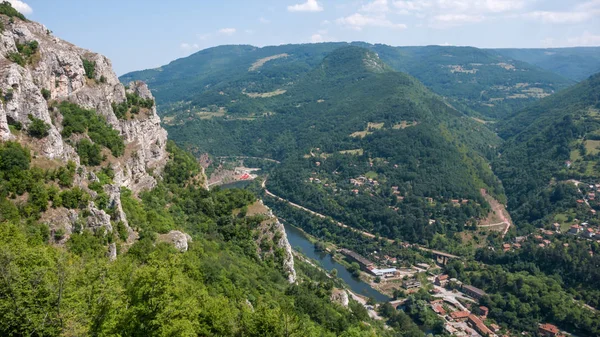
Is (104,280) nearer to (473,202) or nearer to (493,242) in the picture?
(493,242)

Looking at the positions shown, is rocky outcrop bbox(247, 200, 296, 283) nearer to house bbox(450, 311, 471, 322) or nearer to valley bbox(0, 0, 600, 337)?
valley bbox(0, 0, 600, 337)

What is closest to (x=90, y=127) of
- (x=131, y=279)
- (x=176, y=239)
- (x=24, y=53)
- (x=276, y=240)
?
(x=24, y=53)

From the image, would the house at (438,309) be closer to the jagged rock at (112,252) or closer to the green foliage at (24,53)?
the jagged rock at (112,252)

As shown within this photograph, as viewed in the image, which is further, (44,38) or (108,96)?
(108,96)

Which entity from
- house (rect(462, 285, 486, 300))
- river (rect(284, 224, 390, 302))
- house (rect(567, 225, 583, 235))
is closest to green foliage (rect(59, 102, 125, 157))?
river (rect(284, 224, 390, 302))

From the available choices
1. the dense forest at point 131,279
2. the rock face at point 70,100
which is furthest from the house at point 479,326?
the rock face at point 70,100

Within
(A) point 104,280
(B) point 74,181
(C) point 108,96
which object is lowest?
(A) point 104,280

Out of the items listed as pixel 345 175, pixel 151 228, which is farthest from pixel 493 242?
pixel 151 228

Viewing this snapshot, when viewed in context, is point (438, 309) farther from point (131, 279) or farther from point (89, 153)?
point (131, 279)
